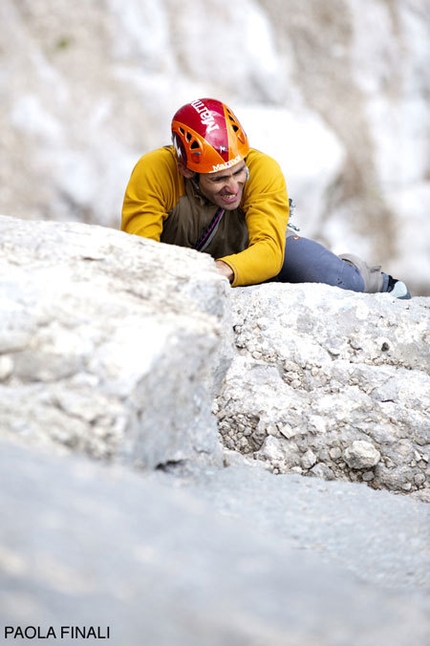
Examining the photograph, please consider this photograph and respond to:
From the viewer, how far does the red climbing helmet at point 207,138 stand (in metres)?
3.91

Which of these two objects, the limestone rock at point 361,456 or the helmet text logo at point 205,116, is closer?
the limestone rock at point 361,456

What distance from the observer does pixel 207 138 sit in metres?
3.91

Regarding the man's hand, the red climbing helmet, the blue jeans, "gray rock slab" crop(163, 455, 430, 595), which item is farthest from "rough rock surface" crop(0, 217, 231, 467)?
the blue jeans

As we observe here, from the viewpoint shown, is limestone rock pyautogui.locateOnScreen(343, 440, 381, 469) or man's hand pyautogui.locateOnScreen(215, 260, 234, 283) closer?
limestone rock pyautogui.locateOnScreen(343, 440, 381, 469)

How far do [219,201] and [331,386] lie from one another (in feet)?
4.22

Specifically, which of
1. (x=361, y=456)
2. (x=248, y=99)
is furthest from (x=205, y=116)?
(x=248, y=99)

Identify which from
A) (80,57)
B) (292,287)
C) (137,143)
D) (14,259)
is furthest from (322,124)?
(14,259)

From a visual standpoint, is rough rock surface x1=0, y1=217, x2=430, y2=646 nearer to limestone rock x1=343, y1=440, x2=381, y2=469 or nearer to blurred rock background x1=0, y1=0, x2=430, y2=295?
limestone rock x1=343, y1=440, x2=381, y2=469

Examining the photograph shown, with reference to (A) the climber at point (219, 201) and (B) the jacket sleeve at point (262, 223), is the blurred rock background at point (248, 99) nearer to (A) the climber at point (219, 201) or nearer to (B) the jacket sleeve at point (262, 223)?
(A) the climber at point (219, 201)

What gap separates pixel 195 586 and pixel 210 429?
3.57 ft

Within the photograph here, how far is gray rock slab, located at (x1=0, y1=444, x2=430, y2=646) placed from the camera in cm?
138

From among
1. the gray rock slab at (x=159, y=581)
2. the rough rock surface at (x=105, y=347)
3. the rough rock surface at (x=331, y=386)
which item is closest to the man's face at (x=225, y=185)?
the rough rock surface at (x=331, y=386)

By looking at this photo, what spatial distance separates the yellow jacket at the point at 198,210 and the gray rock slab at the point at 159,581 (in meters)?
2.39

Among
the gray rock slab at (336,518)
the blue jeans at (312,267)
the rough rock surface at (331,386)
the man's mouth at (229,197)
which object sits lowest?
the gray rock slab at (336,518)
